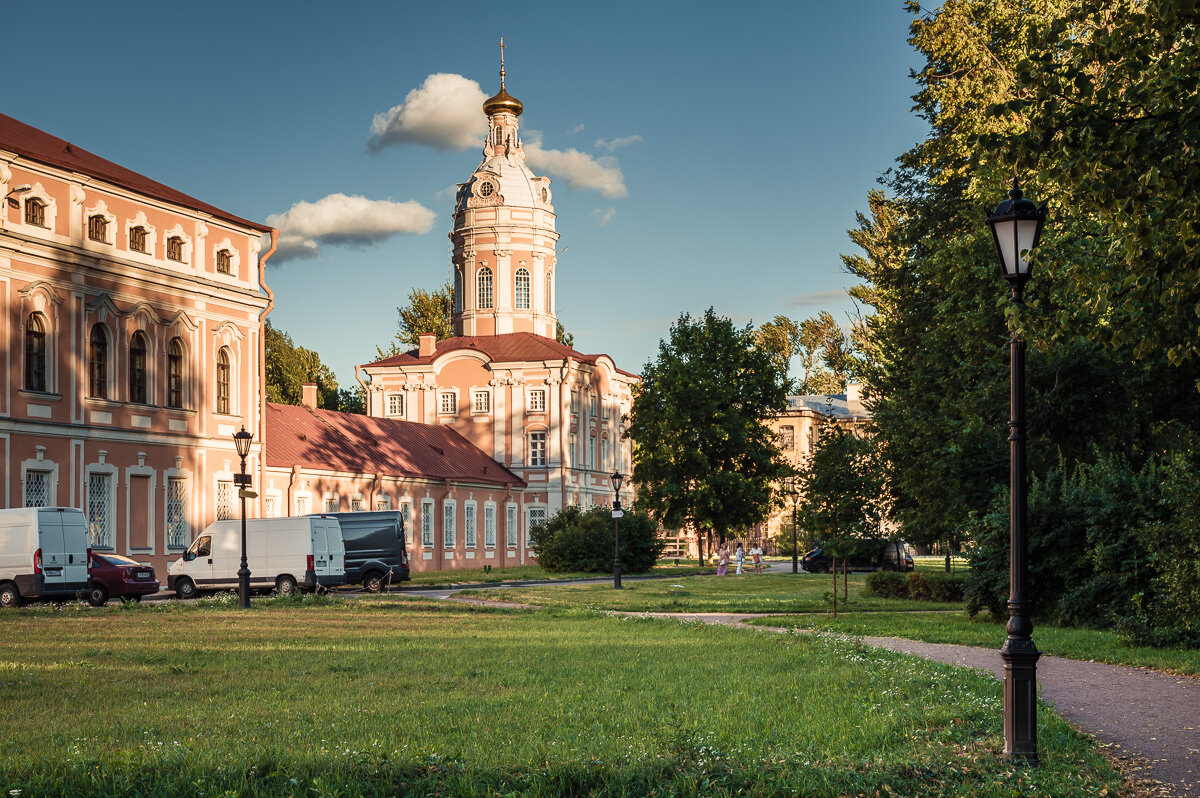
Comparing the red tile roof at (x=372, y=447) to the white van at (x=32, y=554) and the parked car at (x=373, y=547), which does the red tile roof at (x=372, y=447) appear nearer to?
the parked car at (x=373, y=547)

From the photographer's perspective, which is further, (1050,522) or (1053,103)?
(1050,522)

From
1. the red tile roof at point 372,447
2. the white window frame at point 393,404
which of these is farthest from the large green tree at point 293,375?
the red tile roof at point 372,447

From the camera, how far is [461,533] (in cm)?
6206

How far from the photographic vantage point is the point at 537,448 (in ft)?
227

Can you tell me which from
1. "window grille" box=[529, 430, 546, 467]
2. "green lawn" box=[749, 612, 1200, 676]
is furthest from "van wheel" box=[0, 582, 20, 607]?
"window grille" box=[529, 430, 546, 467]

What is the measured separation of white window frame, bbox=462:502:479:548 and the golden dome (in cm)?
2681

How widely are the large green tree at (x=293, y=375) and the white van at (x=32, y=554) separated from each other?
4840 cm

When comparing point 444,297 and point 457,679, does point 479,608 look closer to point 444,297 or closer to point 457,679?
point 457,679

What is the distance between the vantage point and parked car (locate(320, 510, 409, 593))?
1517 inches

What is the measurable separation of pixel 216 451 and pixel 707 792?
38.4 meters

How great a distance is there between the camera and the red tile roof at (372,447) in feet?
170

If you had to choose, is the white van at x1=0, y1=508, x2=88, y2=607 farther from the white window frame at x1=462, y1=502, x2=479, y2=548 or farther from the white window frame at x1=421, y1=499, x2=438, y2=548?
the white window frame at x1=462, y1=502, x2=479, y2=548

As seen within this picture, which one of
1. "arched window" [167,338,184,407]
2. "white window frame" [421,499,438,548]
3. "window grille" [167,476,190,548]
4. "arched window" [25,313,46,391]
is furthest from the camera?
"white window frame" [421,499,438,548]

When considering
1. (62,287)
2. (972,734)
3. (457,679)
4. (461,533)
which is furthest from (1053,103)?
(461,533)
